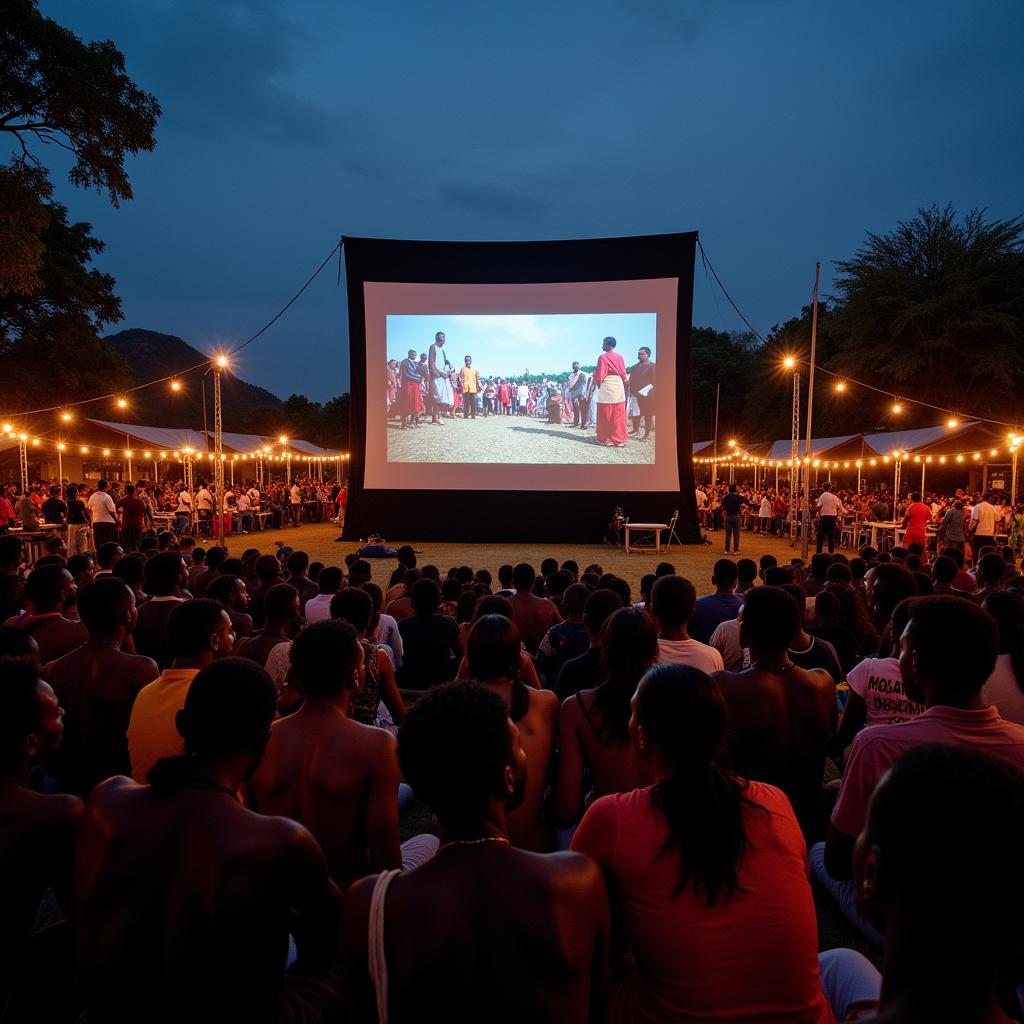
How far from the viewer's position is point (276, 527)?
76.7 ft

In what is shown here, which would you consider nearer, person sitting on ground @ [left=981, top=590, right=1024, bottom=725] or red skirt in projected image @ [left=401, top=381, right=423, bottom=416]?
person sitting on ground @ [left=981, top=590, right=1024, bottom=725]

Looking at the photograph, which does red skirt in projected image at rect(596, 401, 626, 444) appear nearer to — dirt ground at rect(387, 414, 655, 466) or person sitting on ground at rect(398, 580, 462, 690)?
dirt ground at rect(387, 414, 655, 466)

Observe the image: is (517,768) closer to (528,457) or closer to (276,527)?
(528,457)

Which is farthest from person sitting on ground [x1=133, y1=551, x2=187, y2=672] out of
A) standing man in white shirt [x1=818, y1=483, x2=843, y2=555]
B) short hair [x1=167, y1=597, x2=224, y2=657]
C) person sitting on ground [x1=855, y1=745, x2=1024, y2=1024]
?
standing man in white shirt [x1=818, y1=483, x2=843, y2=555]

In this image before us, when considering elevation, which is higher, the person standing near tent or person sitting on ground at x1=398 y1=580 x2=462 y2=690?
the person standing near tent

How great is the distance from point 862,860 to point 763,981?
66 centimetres

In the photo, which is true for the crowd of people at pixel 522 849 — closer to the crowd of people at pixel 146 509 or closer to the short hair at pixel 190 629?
the short hair at pixel 190 629

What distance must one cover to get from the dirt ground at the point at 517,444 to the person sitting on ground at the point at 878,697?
557 inches

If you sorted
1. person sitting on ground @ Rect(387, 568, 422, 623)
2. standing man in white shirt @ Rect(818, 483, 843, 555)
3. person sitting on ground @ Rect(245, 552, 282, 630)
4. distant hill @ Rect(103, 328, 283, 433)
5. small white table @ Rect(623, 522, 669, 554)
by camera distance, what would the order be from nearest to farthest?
1. person sitting on ground @ Rect(387, 568, 422, 623)
2. person sitting on ground @ Rect(245, 552, 282, 630)
3. standing man in white shirt @ Rect(818, 483, 843, 555)
4. small white table @ Rect(623, 522, 669, 554)
5. distant hill @ Rect(103, 328, 283, 433)

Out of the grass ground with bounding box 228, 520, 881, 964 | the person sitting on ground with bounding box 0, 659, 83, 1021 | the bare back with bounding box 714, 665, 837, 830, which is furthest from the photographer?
the grass ground with bounding box 228, 520, 881, 964

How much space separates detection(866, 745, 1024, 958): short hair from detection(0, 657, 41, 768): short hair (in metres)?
2.00

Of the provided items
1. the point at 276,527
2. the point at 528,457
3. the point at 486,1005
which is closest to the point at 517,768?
the point at 486,1005

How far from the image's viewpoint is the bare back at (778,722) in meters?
2.73

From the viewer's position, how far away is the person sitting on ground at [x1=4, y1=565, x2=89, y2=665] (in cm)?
378
